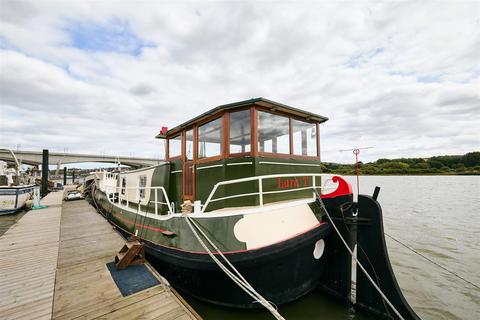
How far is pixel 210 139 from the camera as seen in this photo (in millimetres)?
5652

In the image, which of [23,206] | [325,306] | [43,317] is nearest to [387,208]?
[325,306]

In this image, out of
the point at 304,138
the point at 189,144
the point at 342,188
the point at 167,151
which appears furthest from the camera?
the point at 167,151

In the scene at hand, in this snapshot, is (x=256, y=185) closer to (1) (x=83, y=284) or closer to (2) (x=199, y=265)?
(2) (x=199, y=265)

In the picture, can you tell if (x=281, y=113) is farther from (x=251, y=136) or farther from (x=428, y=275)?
(x=428, y=275)

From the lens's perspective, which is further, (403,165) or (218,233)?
(403,165)

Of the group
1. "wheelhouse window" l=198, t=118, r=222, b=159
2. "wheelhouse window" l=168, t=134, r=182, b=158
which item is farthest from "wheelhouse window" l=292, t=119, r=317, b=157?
"wheelhouse window" l=168, t=134, r=182, b=158

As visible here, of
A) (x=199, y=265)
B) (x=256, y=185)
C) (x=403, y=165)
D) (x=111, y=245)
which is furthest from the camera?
(x=403, y=165)

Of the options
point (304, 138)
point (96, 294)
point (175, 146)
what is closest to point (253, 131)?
point (304, 138)

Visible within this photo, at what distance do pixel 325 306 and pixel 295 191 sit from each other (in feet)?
7.99

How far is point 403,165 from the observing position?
7156 centimetres

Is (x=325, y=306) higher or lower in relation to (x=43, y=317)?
lower

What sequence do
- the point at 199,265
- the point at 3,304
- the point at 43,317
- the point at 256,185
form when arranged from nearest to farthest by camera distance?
the point at 43,317 < the point at 3,304 < the point at 199,265 < the point at 256,185

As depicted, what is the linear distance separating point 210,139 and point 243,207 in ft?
6.40

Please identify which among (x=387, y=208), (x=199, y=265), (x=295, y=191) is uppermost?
(x=295, y=191)
